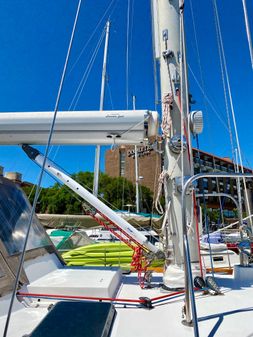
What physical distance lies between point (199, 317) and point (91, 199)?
2.09 m

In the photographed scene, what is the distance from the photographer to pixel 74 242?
35.6 ft

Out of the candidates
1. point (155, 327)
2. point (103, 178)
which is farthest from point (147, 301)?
point (103, 178)

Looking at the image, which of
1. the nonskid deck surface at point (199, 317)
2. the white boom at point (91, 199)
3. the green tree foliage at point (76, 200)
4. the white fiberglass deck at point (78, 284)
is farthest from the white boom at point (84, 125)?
the green tree foliage at point (76, 200)

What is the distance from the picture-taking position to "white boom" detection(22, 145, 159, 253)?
3.65m

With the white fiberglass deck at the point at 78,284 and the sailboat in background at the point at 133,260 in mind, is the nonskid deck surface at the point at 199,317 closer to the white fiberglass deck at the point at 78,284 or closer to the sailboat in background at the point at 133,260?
the sailboat in background at the point at 133,260

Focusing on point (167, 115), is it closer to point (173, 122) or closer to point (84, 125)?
point (173, 122)

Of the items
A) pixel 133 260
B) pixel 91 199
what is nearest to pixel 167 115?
pixel 91 199

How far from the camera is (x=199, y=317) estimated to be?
234 centimetres

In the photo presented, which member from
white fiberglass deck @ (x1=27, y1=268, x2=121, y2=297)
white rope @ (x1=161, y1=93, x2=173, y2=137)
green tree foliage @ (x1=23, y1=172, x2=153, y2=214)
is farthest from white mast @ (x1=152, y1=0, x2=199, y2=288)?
green tree foliage @ (x1=23, y1=172, x2=153, y2=214)

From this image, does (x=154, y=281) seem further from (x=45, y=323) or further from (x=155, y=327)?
(x=45, y=323)

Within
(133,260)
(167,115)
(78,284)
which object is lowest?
(78,284)

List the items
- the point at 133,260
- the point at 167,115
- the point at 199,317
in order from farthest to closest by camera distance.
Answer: the point at 167,115 < the point at 133,260 < the point at 199,317

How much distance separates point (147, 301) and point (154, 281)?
4.11 ft

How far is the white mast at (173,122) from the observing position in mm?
3422
